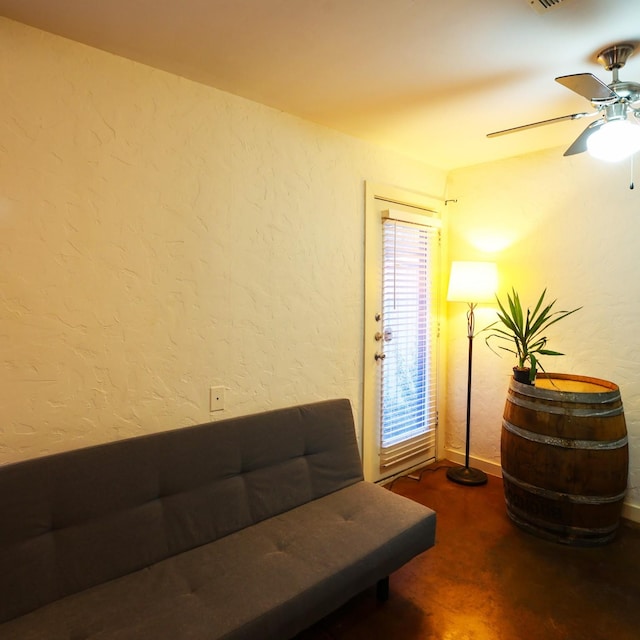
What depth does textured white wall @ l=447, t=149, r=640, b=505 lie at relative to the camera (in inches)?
97.8

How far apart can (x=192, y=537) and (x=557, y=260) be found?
2.66 metres

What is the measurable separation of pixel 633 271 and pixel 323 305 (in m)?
1.84

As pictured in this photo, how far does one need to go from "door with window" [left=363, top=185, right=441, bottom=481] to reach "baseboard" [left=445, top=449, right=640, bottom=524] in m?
0.19

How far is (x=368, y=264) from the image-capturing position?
2656 mm

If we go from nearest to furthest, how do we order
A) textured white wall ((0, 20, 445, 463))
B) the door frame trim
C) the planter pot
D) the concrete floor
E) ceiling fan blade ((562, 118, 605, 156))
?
textured white wall ((0, 20, 445, 463)) → the concrete floor → ceiling fan blade ((562, 118, 605, 156)) → the planter pot → the door frame trim

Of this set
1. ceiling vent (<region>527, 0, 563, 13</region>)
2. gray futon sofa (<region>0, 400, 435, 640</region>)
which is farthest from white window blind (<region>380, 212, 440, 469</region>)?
ceiling vent (<region>527, 0, 563, 13</region>)

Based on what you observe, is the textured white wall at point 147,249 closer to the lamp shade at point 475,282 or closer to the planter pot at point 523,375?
the lamp shade at point 475,282

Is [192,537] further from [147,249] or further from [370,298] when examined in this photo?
A: [370,298]

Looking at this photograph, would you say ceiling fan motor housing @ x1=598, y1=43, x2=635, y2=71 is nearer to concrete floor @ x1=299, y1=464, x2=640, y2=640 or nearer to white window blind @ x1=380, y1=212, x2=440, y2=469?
white window blind @ x1=380, y1=212, x2=440, y2=469

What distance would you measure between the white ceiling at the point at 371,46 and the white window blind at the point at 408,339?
0.89m

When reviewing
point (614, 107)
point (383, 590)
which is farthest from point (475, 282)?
point (383, 590)

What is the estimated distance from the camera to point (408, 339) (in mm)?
2975

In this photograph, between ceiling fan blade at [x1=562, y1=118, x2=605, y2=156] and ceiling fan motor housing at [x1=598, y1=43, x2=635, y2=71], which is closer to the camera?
ceiling fan motor housing at [x1=598, y1=43, x2=635, y2=71]

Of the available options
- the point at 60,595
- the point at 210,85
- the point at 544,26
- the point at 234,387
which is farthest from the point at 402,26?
the point at 60,595
